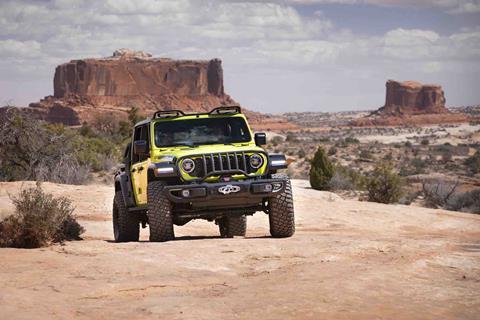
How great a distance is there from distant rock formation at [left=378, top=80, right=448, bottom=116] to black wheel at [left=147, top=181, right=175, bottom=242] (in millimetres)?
154981

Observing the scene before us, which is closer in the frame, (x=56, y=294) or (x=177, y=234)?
(x=56, y=294)

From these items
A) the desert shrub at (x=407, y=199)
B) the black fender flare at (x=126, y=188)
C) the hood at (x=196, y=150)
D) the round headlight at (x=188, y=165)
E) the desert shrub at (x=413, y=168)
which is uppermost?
the hood at (x=196, y=150)

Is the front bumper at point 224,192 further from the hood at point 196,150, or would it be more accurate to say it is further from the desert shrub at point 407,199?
the desert shrub at point 407,199

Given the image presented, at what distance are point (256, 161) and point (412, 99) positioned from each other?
158m

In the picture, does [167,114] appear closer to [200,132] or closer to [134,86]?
[200,132]

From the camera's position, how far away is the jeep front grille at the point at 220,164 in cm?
1200

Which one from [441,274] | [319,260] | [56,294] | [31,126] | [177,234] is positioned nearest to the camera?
[56,294]

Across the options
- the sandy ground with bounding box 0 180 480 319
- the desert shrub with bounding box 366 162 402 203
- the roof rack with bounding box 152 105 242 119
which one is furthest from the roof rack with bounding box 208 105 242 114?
the desert shrub with bounding box 366 162 402 203

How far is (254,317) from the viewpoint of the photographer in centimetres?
671

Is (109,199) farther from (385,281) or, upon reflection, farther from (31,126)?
(385,281)

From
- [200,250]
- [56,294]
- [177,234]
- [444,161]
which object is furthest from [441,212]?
[444,161]

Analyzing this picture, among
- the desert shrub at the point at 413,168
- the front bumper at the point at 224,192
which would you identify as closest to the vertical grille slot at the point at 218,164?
the front bumper at the point at 224,192

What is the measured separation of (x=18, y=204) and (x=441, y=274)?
6293 millimetres

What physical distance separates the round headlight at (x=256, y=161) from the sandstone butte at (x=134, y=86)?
98642 mm
